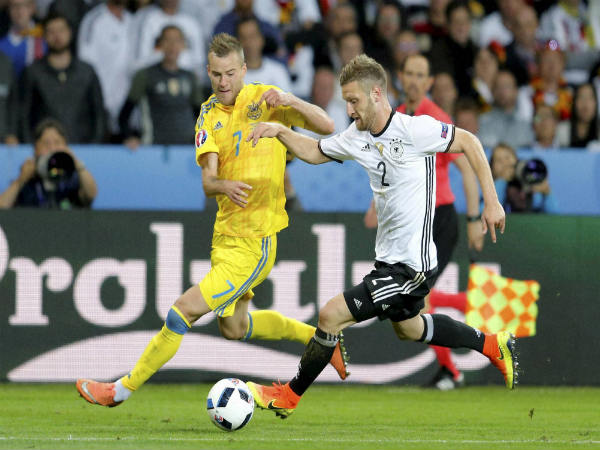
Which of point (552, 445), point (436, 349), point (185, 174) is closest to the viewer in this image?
point (552, 445)

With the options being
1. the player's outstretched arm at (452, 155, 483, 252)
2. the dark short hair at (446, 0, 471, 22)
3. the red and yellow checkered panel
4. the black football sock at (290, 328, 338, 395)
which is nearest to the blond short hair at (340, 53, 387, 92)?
the black football sock at (290, 328, 338, 395)

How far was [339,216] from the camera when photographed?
985 cm

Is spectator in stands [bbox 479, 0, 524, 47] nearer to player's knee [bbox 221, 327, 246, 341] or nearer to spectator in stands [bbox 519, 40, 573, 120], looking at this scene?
spectator in stands [bbox 519, 40, 573, 120]

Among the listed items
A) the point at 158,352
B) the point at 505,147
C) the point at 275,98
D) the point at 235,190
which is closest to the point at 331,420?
the point at 158,352

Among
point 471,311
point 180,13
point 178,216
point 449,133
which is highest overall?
point 180,13

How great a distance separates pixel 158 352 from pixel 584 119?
6.67 m

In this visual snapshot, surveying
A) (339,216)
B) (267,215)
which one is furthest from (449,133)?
(339,216)

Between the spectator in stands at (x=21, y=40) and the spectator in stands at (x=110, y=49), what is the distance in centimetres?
45

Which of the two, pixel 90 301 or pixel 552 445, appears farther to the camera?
pixel 90 301

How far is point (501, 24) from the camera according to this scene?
46.2ft

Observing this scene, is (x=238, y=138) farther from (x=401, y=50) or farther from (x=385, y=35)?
(x=385, y=35)

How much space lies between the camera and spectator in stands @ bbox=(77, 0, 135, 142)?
11727 mm

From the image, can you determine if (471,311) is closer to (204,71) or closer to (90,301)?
(90,301)

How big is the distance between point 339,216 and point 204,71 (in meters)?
2.86
